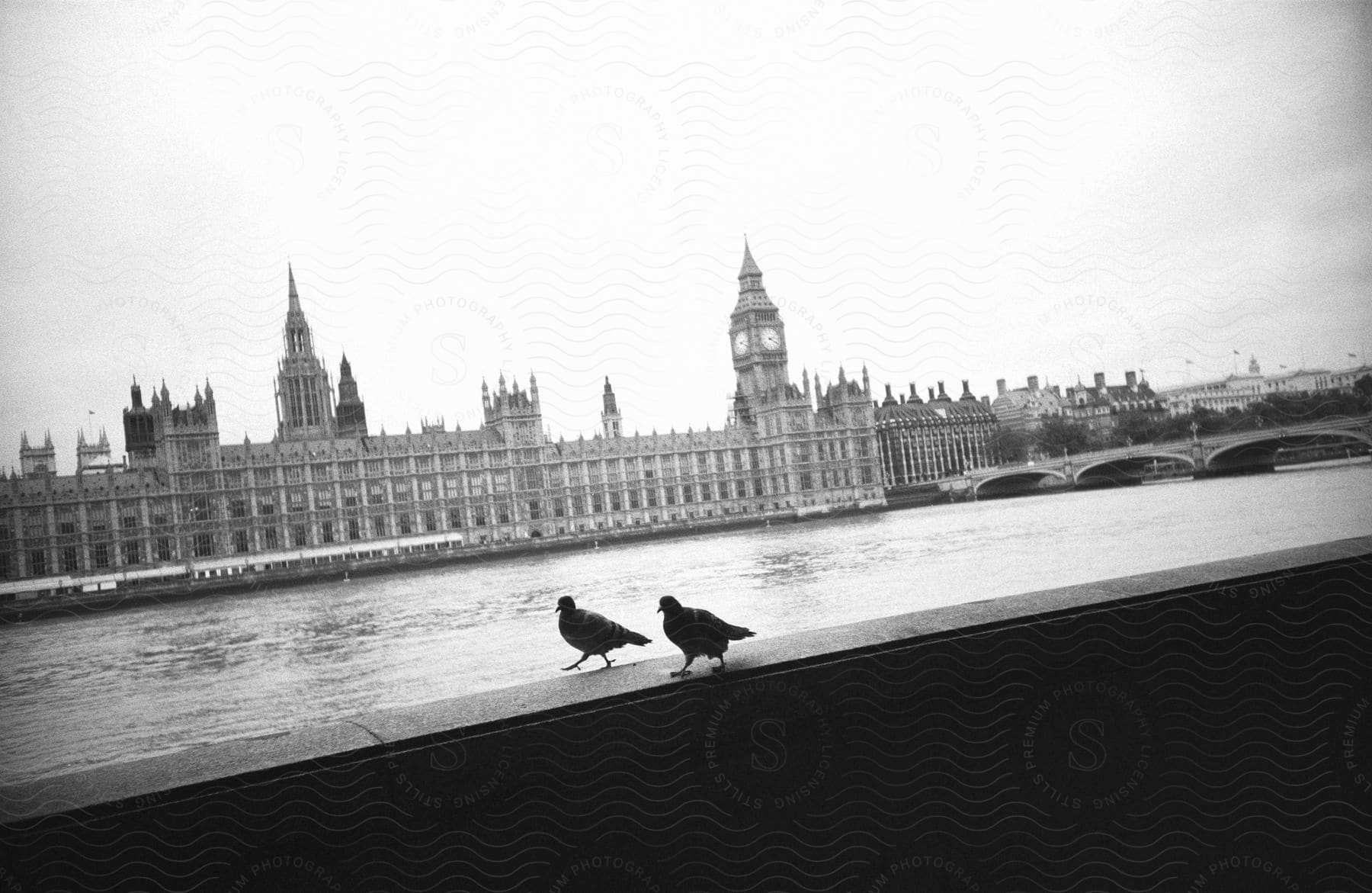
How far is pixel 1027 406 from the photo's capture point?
450 cm

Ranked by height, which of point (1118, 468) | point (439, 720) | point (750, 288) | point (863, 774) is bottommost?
point (863, 774)

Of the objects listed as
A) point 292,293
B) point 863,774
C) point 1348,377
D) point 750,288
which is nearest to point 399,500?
point 292,293

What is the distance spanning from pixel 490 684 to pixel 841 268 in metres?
2.27

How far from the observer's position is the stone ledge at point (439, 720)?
1.74 metres

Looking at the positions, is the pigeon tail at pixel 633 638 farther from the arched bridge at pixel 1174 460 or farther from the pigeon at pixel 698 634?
the arched bridge at pixel 1174 460

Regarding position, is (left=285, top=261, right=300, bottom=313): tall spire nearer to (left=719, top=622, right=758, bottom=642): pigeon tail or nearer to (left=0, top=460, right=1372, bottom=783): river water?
(left=0, top=460, right=1372, bottom=783): river water

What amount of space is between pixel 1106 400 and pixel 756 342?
83.2 inches

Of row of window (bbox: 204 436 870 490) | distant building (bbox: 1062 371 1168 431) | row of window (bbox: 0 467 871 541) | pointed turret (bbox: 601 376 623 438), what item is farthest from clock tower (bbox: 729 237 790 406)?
distant building (bbox: 1062 371 1168 431)

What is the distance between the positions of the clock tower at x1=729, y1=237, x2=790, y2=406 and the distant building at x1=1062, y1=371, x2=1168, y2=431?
1.72m

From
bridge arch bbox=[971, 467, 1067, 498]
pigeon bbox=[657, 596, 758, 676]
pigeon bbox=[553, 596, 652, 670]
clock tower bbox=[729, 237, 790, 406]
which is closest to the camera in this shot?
pigeon bbox=[657, 596, 758, 676]

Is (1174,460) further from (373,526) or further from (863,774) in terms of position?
(373,526)

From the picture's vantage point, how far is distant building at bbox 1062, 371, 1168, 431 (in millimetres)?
4605

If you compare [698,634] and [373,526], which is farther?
[373,526]

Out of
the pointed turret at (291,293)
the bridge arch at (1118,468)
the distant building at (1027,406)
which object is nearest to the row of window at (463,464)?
the pointed turret at (291,293)
